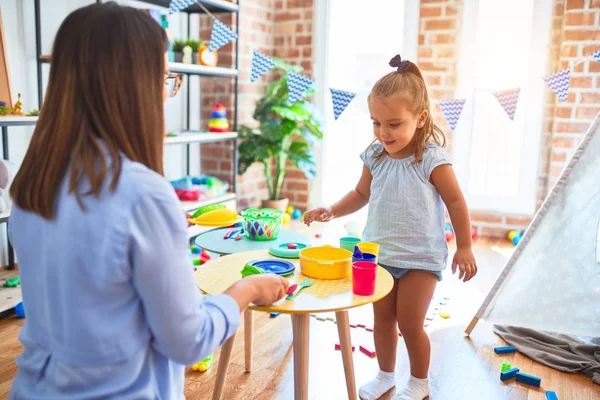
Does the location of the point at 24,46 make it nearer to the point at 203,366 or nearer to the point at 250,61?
the point at 250,61

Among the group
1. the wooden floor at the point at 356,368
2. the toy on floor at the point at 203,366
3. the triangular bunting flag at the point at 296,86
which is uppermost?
the triangular bunting flag at the point at 296,86

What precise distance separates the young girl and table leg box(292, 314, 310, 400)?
519 mm

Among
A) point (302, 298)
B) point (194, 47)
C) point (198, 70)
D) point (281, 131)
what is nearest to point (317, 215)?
point (302, 298)

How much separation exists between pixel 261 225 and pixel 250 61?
2.75m

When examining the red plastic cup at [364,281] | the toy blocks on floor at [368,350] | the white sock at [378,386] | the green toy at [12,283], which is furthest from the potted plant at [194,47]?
the red plastic cup at [364,281]

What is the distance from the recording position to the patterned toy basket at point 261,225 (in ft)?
5.85

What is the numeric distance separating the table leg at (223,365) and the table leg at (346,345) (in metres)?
0.32

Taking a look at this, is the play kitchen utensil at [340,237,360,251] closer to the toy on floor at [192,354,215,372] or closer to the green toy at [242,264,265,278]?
the green toy at [242,264,265,278]

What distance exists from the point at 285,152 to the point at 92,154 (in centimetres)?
341

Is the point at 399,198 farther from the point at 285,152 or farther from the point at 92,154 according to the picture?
the point at 285,152

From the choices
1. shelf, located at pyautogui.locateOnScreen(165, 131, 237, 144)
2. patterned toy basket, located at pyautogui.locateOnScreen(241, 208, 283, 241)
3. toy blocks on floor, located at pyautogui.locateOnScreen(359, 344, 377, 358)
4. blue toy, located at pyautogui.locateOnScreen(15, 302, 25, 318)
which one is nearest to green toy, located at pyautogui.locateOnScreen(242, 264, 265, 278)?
patterned toy basket, located at pyautogui.locateOnScreen(241, 208, 283, 241)

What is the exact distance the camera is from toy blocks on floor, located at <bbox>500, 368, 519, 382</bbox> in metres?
1.96

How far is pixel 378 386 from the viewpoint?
1.87 m

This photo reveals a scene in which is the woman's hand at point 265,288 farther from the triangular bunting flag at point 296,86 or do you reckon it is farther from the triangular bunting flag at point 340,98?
the triangular bunting flag at point 296,86
